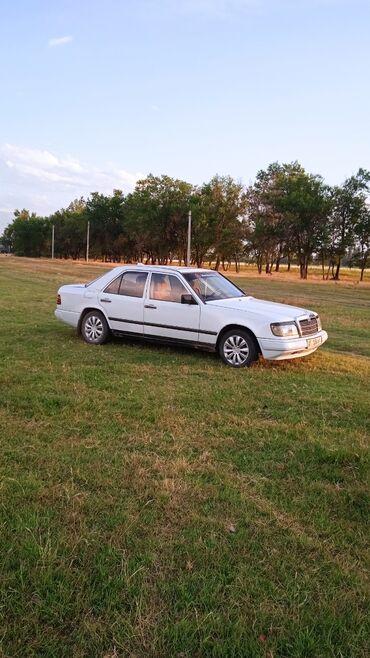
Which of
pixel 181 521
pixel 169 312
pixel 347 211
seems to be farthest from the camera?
pixel 347 211

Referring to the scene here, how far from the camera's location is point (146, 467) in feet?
13.4

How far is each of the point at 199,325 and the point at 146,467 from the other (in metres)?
4.47

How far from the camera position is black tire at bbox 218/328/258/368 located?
793 centimetres

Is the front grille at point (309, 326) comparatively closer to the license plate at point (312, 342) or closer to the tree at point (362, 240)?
the license plate at point (312, 342)

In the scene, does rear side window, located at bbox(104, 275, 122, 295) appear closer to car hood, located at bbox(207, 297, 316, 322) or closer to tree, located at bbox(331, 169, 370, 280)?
car hood, located at bbox(207, 297, 316, 322)

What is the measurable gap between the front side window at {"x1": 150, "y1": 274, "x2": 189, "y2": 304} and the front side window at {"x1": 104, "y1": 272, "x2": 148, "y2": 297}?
23 cm

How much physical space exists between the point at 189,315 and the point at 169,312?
1.31 ft

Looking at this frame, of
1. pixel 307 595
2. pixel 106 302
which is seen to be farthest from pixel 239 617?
pixel 106 302

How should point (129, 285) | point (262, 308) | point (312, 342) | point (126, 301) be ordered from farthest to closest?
point (129, 285) → point (126, 301) → point (262, 308) → point (312, 342)

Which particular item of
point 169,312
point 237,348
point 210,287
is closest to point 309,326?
point 237,348

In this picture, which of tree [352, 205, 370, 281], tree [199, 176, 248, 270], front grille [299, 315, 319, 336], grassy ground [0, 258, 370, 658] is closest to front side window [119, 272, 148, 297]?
front grille [299, 315, 319, 336]

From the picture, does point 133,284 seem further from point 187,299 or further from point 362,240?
point 362,240

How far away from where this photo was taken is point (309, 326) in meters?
8.30

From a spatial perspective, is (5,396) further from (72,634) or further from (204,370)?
(72,634)
